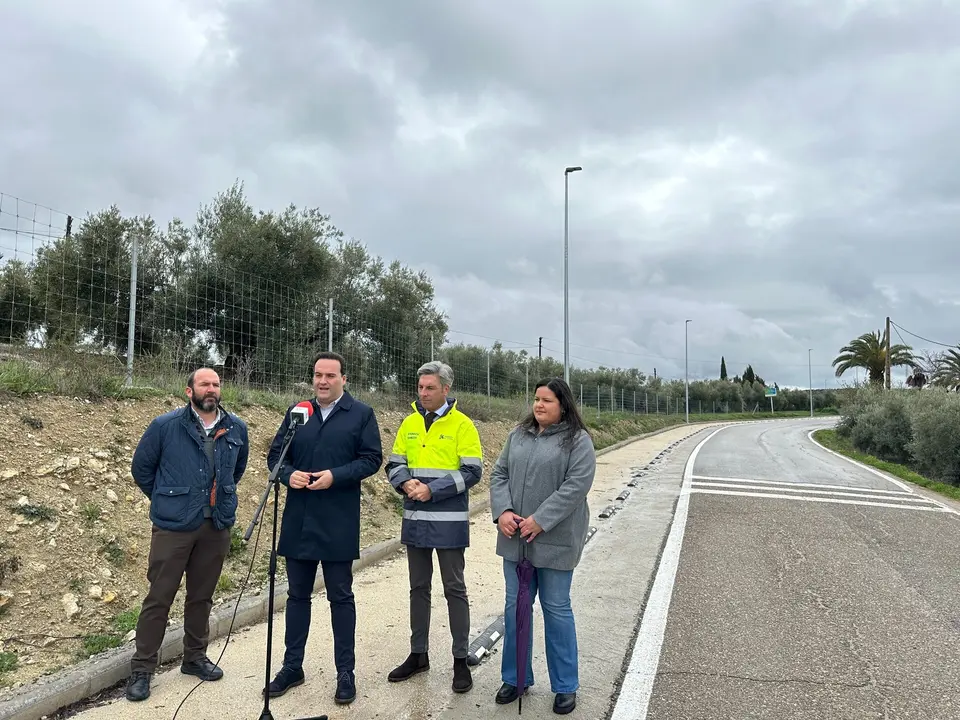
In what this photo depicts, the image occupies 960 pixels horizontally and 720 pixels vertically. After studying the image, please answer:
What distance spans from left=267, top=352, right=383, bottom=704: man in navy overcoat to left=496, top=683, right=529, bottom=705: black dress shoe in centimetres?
84

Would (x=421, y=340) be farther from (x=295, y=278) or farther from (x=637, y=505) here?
(x=637, y=505)

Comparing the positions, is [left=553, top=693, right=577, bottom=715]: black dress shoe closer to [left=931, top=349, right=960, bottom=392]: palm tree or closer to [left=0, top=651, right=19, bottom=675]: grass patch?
[left=0, top=651, right=19, bottom=675]: grass patch

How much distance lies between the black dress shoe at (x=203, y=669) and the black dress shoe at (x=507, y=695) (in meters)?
1.72

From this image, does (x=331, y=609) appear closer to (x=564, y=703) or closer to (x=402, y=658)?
(x=402, y=658)

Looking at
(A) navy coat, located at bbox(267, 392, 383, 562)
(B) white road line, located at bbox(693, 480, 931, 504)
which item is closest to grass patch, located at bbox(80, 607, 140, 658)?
(A) navy coat, located at bbox(267, 392, 383, 562)

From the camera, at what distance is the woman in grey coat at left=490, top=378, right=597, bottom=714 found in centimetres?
366

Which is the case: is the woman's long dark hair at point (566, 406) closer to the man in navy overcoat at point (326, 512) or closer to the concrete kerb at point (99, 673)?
the man in navy overcoat at point (326, 512)

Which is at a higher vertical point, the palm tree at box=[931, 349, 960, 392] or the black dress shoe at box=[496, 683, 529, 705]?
the palm tree at box=[931, 349, 960, 392]

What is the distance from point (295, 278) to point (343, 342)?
2.23 metres

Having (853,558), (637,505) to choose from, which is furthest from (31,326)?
(853,558)

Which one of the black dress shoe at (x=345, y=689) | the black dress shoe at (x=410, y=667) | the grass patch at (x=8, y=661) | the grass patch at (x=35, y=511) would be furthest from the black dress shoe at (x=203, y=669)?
the grass patch at (x=35, y=511)

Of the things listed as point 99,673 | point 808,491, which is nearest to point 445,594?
point 99,673

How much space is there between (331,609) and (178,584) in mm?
999

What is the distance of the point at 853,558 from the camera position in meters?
7.21
